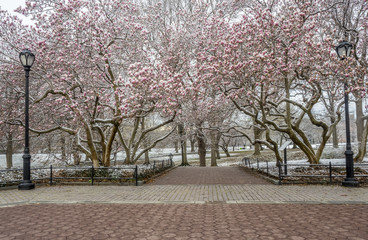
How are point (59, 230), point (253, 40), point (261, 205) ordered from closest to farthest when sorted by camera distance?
point (59, 230) < point (261, 205) < point (253, 40)

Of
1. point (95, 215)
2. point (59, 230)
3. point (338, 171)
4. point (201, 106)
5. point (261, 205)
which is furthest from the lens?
point (201, 106)

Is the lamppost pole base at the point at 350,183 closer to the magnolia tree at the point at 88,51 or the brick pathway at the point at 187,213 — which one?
the brick pathway at the point at 187,213

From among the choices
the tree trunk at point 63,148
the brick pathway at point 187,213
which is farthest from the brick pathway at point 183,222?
the tree trunk at point 63,148

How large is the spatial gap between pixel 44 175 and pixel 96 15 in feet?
27.2

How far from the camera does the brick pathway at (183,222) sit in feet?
17.3

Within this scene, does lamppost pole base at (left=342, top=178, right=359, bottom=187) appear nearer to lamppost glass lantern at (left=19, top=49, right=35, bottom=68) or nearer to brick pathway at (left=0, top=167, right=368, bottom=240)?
brick pathway at (left=0, top=167, right=368, bottom=240)

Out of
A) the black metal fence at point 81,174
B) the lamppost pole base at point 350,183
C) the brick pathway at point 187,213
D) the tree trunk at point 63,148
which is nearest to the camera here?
the brick pathway at point 187,213

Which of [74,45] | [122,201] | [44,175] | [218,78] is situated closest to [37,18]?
[74,45]

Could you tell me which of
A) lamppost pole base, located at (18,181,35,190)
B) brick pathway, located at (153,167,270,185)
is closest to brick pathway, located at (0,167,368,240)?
lamppost pole base, located at (18,181,35,190)

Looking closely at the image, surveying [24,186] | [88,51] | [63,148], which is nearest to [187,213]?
[24,186]

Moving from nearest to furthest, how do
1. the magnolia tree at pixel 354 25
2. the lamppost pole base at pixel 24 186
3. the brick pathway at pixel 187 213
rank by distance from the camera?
the brick pathway at pixel 187 213, the lamppost pole base at pixel 24 186, the magnolia tree at pixel 354 25

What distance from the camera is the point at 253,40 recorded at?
1280cm

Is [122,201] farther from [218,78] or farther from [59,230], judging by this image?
[218,78]

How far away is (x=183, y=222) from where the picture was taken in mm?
6207
